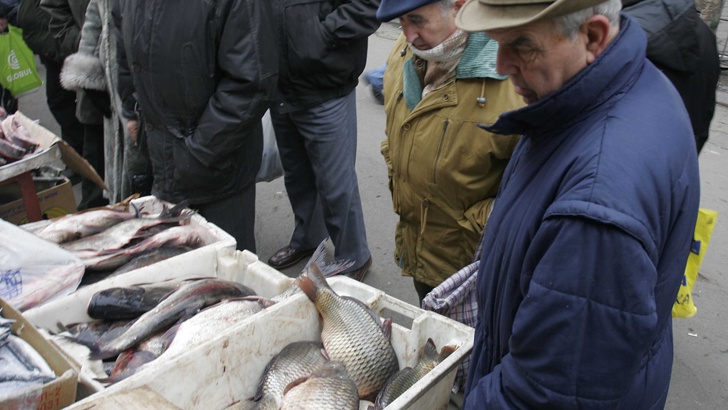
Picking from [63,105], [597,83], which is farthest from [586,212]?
[63,105]

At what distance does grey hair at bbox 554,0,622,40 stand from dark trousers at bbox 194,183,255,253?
262cm

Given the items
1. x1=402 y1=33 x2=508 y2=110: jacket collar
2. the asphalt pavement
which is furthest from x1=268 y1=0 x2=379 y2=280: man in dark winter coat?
x1=402 y1=33 x2=508 y2=110: jacket collar

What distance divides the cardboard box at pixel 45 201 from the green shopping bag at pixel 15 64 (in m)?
2.77

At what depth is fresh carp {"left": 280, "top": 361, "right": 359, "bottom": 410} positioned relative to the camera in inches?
86.9

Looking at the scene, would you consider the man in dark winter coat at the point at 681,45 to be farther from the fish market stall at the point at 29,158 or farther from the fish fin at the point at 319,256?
the fish market stall at the point at 29,158

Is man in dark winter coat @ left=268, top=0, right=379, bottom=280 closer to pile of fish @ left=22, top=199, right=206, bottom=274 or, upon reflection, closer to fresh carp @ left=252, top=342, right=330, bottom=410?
pile of fish @ left=22, top=199, right=206, bottom=274

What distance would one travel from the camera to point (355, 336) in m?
2.50

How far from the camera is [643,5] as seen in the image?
286 cm

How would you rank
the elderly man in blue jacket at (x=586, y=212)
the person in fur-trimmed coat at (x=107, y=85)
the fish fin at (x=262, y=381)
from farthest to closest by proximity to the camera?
the person in fur-trimmed coat at (x=107, y=85) → the fish fin at (x=262, y=381) → the elderly man in blue jacket at (x=586, y=212)

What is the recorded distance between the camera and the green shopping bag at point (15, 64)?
6.32 meters

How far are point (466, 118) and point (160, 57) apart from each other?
155cm

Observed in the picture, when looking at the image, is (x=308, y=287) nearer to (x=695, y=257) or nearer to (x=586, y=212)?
(x=586, y=212)

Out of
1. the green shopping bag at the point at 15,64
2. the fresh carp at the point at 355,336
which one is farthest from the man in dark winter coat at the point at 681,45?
the green shopping bag at the point at 15,64

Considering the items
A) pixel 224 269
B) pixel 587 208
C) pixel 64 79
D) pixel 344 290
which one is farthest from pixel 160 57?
pixel 587 208
